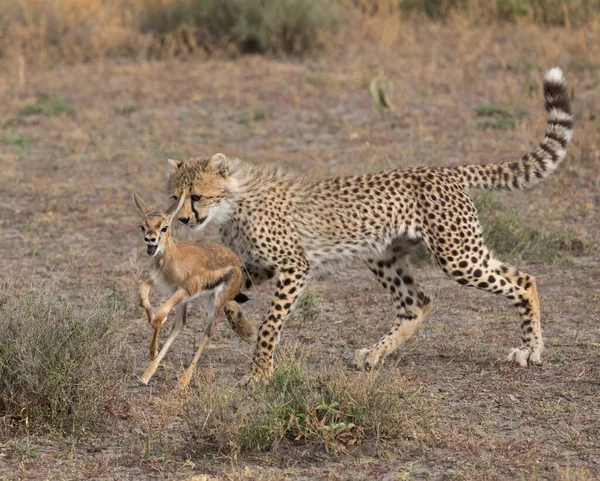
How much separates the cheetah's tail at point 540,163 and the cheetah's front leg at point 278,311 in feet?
4.26

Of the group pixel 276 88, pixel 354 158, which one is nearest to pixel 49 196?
pixel 354 158

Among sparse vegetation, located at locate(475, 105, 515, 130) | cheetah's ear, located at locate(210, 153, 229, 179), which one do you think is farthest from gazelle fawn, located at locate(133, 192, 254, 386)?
sparse vegetation, located at locate(475, 105, 515, 130)

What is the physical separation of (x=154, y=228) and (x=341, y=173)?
5.36 m

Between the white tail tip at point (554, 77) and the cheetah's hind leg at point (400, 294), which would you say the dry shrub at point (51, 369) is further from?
the white tail tip at point (554, 77)

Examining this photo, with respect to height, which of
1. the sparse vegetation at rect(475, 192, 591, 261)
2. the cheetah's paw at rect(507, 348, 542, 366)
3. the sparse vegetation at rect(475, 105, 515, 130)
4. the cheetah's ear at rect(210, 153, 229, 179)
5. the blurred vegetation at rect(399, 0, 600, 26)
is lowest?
the sparse vegetation at rect(475, 192, 591, 261)

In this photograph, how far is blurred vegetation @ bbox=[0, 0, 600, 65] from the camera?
623 inches

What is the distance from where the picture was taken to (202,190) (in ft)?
22.8

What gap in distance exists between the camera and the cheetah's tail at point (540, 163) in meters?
7.43

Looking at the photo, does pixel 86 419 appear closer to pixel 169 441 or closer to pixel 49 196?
pixel 169 441

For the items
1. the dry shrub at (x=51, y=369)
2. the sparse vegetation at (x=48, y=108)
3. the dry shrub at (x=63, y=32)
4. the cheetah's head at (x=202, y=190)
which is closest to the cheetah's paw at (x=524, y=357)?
the cheetah's head at (x=202, y=190)

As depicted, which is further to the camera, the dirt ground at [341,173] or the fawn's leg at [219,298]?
the fawn's leg at [219,298]

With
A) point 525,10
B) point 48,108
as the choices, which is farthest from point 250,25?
point 525,10

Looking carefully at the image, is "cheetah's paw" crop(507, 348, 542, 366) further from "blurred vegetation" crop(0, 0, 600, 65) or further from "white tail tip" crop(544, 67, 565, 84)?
→ "blurred vegetation" crop(0, 0, 600, 65)

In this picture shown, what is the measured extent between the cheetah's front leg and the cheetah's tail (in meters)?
1.30
